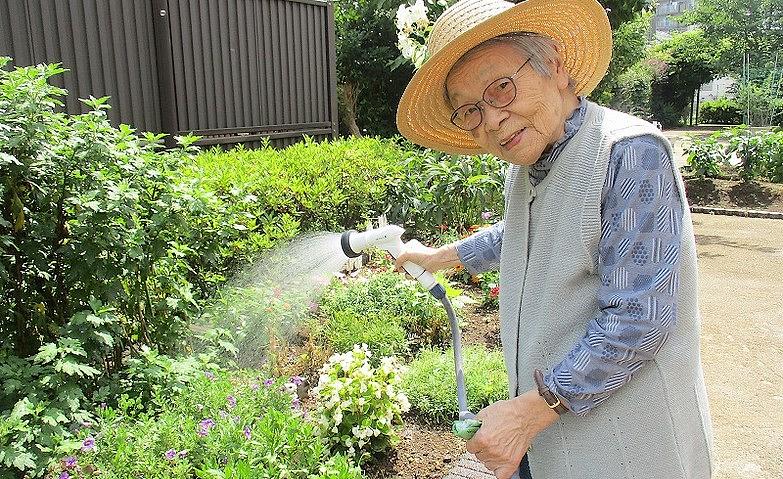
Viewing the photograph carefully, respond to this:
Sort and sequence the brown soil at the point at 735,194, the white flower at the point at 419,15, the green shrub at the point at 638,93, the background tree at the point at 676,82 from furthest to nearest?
the background tree at the point at 676,82, the green shrub at the point at 638,93, the brown soil at the point at 735,194, the white flower at the point at 419,15

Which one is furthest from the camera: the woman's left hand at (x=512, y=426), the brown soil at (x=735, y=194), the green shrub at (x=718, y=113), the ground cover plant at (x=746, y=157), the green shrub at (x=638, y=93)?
the green shrub at (x=718, y=113)

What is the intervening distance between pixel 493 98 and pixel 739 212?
10.6 metres

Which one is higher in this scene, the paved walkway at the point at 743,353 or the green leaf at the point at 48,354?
the green leaf at the point at 48,354

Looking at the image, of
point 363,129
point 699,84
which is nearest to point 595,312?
point 363,129

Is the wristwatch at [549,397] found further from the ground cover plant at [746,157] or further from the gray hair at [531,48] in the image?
the ground cover plant at [746,157]

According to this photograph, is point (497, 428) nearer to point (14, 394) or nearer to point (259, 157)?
point (14, 394)

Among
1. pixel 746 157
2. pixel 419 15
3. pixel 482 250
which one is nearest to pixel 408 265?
pixel 482 250

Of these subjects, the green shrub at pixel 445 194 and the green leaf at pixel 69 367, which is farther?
the green shrub at pixel 445 194

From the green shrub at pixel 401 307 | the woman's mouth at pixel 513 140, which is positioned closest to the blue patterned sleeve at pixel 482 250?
the woman's mouth at pixel 513 140

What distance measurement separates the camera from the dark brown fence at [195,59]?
193 inches

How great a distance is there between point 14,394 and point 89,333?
341mm

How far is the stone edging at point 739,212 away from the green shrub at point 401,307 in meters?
8.08

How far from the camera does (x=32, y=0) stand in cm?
467

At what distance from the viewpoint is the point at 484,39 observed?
1.41m
